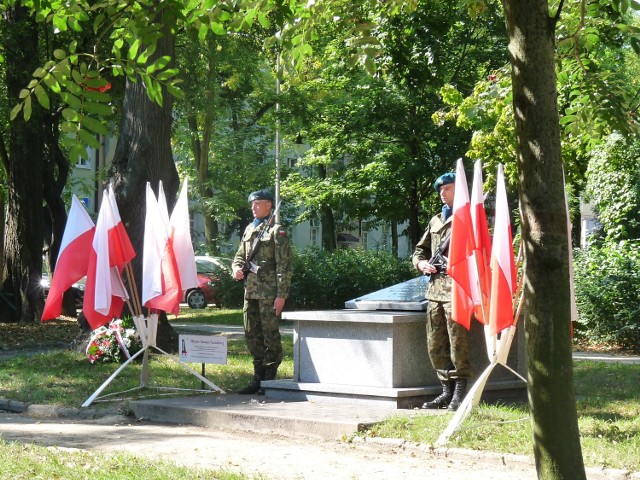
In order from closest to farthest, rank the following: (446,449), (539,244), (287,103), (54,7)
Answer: (539,244) < (54,7) < (446,449) < (287,103)

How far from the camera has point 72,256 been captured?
11422 millimetres

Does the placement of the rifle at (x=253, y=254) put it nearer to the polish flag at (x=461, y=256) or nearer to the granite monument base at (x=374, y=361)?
the granite monument base at (x=374, y=361)

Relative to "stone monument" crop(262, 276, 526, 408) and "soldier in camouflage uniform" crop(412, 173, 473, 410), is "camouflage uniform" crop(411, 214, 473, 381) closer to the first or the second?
"soldier in camouflage uniform" crop(412, 173, 473, 410)

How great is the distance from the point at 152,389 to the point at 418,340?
361 cm

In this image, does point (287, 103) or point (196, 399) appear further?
point (287, 103)

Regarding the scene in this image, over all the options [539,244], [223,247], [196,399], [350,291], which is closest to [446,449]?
[539,244]

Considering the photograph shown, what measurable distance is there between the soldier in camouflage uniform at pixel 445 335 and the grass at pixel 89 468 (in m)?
3.28

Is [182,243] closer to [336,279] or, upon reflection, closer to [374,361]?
[374,361]

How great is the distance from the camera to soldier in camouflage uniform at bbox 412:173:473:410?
9.39 metres

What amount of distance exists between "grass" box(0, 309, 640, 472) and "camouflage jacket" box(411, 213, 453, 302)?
3.73ft

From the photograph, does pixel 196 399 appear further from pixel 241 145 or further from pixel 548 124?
pixel 241 145

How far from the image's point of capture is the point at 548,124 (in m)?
4.75

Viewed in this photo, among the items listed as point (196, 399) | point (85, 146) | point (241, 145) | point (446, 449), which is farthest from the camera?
point (241, 145)

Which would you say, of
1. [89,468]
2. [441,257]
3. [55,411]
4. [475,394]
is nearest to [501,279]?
[475,394]
